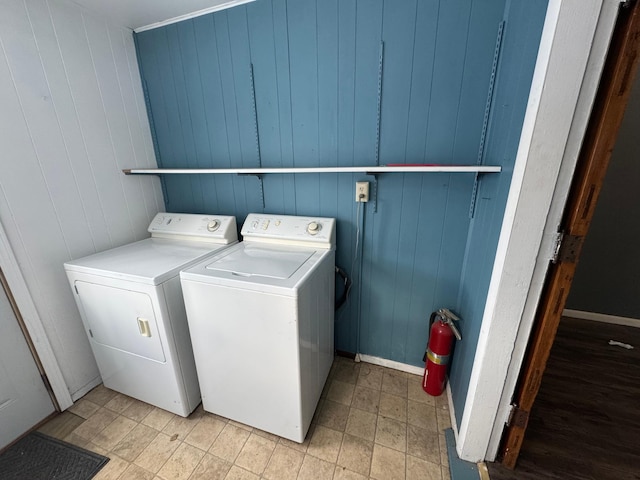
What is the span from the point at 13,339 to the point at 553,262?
2629mm

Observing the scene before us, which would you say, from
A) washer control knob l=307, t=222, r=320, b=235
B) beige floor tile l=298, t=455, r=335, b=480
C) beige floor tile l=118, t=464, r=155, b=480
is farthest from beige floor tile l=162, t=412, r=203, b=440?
washer control knob l=307, t=222, r=320, b=235

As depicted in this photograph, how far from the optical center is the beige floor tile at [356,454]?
1.26m

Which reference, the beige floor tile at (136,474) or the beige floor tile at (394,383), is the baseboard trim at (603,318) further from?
the beige floor tile at (136,474)

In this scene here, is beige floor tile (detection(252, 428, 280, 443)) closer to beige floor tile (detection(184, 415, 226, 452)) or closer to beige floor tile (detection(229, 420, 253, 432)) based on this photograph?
beige floor tile (detection(229, 420, 253, 432))

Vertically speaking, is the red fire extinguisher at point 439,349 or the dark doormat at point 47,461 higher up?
the red fire extinguisher at point 439,349

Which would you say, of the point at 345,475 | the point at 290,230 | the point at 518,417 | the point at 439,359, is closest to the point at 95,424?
the point at 345,475

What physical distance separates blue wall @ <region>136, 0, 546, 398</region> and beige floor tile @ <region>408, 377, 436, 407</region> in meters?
0.14

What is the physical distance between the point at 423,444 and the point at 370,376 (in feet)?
1.67

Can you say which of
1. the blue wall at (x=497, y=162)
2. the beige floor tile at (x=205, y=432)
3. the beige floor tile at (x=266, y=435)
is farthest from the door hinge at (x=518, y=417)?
the beige floor tile at (x=205, y=432)

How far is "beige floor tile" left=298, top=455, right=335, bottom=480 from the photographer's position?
1.22 meters

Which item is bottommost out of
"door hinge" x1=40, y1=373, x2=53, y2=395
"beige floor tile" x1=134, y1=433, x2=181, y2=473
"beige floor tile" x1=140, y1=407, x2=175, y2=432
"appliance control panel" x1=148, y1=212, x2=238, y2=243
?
"beige floor tile" x1=140, y1=407, x2=175, y2=432

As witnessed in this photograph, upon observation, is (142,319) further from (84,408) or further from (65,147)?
(65,147)

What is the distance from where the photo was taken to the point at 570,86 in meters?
0.78

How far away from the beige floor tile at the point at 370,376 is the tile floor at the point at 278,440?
0.02m
